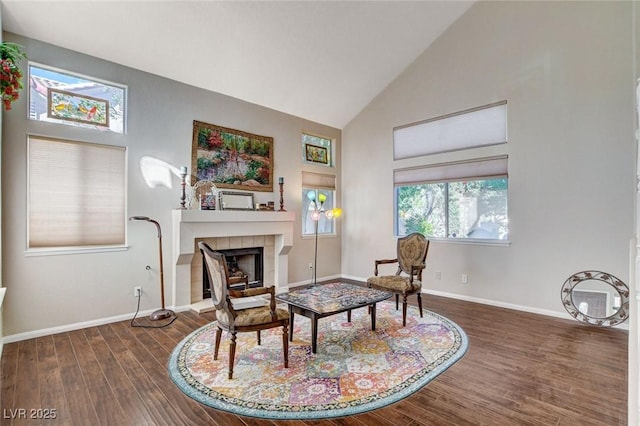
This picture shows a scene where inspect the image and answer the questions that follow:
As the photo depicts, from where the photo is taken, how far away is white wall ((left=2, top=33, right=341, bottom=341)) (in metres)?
3.39

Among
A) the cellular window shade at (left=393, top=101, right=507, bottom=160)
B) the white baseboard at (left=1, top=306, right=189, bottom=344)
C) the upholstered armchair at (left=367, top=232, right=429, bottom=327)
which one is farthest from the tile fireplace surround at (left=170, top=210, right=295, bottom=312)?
the cellular window shade at (left=393, top=101, right=507, bottom=160)

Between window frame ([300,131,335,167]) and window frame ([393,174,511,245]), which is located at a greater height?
window frame ([300,131,335,167])

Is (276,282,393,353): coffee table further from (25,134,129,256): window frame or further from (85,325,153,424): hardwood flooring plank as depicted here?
(25,134,129,256): window frame

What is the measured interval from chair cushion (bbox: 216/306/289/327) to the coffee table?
337 millimetres

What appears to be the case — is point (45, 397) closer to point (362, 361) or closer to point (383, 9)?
point (362, 361)

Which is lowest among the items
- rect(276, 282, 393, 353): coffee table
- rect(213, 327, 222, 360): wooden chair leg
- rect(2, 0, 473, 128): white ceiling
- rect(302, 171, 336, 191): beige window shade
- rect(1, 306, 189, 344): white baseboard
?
rect(1, 306, 189, 344): white baseboard

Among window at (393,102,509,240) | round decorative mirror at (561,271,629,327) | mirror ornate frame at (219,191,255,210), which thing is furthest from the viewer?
mirror ornate frame at (219,191,255,210)

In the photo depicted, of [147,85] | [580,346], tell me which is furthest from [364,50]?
[580,346]

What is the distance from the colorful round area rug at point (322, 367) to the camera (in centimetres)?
230

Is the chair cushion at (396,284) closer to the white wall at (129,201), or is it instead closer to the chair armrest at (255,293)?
the chair armrest at (255,293)

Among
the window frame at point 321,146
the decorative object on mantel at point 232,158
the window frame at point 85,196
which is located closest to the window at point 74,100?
the window frame at point 85,196

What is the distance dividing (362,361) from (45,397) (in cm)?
249

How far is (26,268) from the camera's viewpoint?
346 cm

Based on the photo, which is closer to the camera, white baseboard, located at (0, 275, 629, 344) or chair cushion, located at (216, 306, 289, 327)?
chair cushion, located at (216, 306, 289, 327)
